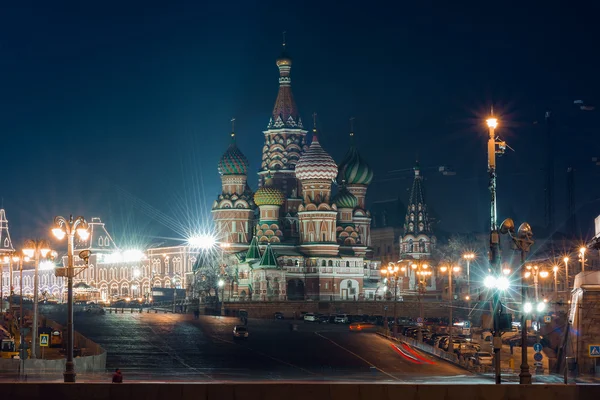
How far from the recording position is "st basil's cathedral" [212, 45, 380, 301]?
5261 inches

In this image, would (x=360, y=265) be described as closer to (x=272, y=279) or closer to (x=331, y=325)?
(x=272, y=279)

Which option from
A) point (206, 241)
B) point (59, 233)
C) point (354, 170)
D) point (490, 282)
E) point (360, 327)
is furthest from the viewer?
point (354, 170)

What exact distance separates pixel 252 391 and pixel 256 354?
33993mm

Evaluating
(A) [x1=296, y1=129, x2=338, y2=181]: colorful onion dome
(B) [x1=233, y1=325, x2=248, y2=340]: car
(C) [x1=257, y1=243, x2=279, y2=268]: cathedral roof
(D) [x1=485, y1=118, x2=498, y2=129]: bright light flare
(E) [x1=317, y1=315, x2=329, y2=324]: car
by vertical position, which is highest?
(A) [x1=296, y1=129, x2=338, y2=181]: colorful onion dome

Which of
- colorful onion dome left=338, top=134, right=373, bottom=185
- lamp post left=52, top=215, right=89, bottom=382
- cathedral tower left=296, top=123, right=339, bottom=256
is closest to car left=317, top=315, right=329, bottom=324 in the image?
cathedral tower left=296, top=123, right=339, bottom=256

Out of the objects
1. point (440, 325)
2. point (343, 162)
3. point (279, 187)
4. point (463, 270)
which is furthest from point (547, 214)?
point (440, 325)

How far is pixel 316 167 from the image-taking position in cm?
13625

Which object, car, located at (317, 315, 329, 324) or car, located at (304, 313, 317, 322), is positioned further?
car, located at (304, 313, 317, 322)

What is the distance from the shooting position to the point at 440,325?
9875 cm

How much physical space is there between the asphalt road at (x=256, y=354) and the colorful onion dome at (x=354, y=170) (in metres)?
61.5

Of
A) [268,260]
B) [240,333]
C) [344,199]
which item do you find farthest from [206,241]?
[240,333]

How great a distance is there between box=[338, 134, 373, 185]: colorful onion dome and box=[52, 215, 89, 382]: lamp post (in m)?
112

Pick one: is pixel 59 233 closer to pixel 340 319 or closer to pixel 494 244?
pixel 494 244

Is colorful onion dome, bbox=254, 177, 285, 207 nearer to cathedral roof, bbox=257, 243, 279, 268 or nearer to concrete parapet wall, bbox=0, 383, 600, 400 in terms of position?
cathedral roof, bbox=257, 243, 279, 268
